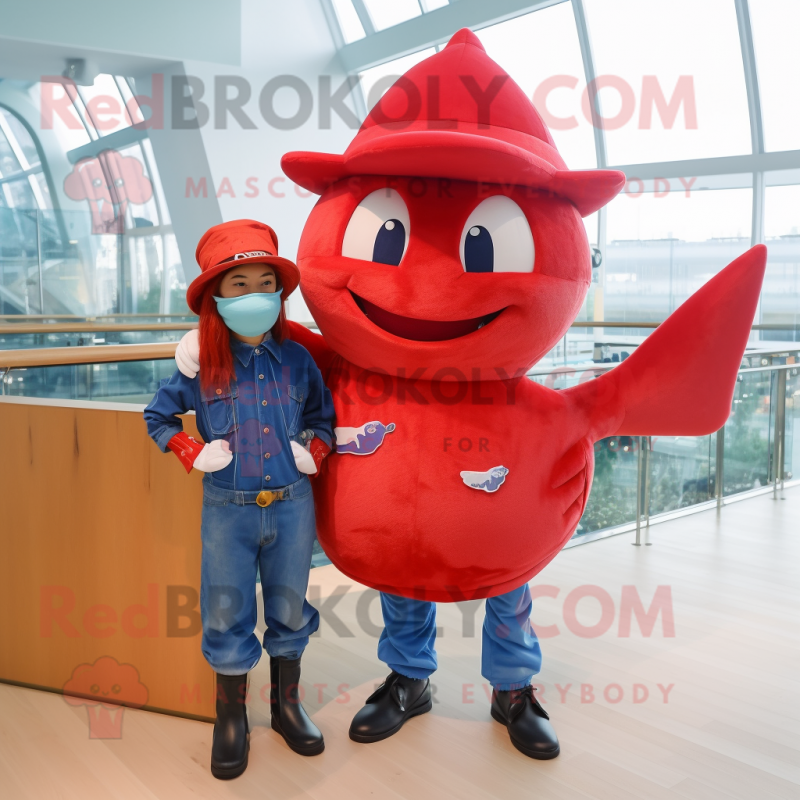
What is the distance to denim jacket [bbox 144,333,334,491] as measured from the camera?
5.67 feet

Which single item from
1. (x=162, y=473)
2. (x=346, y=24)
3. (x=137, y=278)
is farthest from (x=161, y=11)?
(x=162, y=473)

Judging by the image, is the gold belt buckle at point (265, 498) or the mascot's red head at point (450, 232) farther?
the gold belt buckle at point (265, 498)

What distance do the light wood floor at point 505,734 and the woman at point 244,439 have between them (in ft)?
0.65

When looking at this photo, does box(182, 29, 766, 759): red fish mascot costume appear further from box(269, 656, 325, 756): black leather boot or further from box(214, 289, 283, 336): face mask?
box(269, 656, 325, 756): black leather boot

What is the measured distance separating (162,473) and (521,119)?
121cm

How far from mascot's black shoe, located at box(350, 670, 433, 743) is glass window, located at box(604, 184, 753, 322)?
16.4ft

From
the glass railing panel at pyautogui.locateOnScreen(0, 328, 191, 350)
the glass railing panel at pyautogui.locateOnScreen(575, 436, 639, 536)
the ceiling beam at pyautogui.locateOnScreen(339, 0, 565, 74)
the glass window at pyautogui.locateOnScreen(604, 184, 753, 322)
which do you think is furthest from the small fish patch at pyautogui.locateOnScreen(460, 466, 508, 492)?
the ceiling beam at pyautogui.locateOnScreen(339, 0, 565, 74)

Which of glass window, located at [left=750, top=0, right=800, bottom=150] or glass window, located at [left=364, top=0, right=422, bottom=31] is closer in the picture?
glass window, located at [left=750, top=0, right=800, bottom=150]

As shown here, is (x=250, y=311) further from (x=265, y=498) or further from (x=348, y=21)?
(x=348, y=21)

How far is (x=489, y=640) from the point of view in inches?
80.7

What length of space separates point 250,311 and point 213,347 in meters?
0.11

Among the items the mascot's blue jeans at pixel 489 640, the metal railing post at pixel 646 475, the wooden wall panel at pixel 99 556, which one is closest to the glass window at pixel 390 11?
the metal railing post at pixel 646 475

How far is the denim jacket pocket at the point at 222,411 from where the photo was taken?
1728mm

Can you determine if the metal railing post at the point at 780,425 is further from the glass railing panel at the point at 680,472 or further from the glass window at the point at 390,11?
the glass window at the point at 390,11
